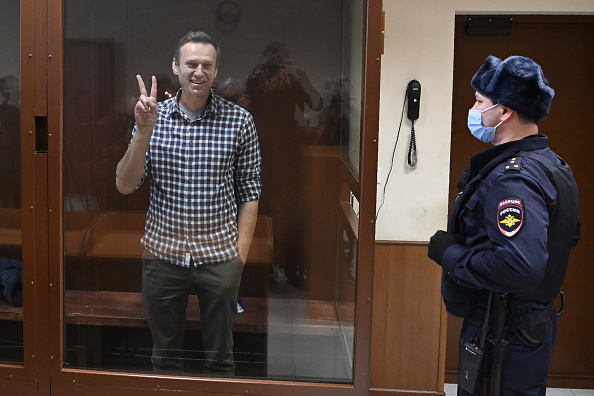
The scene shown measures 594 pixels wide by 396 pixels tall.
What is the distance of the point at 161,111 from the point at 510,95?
1.22m

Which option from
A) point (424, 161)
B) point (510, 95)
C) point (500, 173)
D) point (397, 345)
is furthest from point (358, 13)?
point (397, 345)

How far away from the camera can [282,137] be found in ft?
8.59

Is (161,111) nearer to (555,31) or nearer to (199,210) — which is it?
(199,210)

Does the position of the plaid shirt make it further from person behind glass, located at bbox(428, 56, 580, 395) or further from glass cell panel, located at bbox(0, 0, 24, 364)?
person behind glass, located at bbox(428, 56, 580, 395)

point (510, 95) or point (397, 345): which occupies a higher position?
point (510, 95)

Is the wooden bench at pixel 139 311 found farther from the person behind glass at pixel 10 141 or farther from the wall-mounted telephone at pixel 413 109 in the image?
the wall-mounted telephone at pixel 413 109

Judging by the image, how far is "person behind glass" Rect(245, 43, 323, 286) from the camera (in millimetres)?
2580

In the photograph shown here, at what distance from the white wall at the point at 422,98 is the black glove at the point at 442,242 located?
4.37ft

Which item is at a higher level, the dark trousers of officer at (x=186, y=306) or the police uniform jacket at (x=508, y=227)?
the police uniform jacket at (x=508, y=227)

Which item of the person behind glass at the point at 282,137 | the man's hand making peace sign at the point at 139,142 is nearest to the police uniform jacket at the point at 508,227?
the person behind glass at the point at 282,137

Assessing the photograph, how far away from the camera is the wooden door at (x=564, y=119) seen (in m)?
3.90

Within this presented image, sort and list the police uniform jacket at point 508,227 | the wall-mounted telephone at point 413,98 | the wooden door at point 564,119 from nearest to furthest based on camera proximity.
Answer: the police uniform jacket at point 508,227 → the wall-mounted telephone at point 413,98 → the wooden door at point 564,119

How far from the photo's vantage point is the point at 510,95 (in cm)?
224

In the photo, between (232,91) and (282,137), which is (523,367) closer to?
(282,137)
